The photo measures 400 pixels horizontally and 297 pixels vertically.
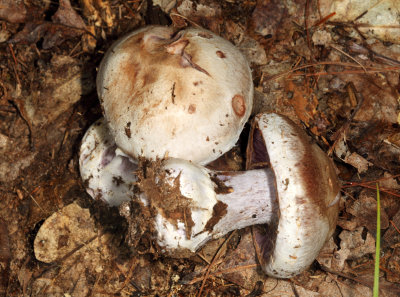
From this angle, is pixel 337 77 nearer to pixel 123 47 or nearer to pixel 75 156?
pixel 123 47

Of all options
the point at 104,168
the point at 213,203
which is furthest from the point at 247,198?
the point at 104,168

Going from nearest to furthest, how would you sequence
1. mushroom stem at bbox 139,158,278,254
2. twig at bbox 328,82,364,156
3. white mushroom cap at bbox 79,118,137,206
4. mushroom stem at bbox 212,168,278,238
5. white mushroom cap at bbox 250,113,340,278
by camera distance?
1. mushroom stem at bbox 139,158,278,254
2. white mushroom cap at bbox 250,113,340,278
3. mushroom stem at bbox 212,168,278,238
4. white mushroom cap at bbox 79,118,137,206
5. twig at bbox 328,82,364,156

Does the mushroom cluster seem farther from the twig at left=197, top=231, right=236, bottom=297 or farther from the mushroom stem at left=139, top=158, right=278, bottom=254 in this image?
the twig at left=197, top=231, right=236, bottom=297

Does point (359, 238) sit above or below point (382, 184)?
below

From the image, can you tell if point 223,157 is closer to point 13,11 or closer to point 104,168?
point 104,168

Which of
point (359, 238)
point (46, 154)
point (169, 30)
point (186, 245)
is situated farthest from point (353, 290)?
point (46, 154)

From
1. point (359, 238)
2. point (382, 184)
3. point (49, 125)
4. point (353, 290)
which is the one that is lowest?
point (353, 290)

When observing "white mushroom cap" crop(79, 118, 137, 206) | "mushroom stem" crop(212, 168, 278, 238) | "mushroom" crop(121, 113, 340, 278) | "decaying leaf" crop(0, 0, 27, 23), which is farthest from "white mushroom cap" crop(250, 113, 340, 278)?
"decaying leaf" crop(0, 0, 27, 23)

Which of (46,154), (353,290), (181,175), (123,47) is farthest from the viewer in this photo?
(46,154)
